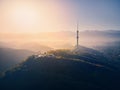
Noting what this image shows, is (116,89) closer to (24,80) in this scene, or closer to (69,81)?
(69,81)

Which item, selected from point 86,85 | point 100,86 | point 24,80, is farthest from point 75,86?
point 24,80

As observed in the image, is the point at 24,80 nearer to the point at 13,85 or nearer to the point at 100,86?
the point at 13,85

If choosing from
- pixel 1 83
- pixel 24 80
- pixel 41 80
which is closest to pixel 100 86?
pixel 41 80

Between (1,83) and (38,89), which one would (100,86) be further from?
(1,83)

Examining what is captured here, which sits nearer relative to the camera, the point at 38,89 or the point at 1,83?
the point at 38,89

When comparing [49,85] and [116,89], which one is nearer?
[49,85]

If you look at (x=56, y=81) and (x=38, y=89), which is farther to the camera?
(x=56, y=81)

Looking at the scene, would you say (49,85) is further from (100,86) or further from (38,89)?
(100,86)

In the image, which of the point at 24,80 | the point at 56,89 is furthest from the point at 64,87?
the point at 24,80
